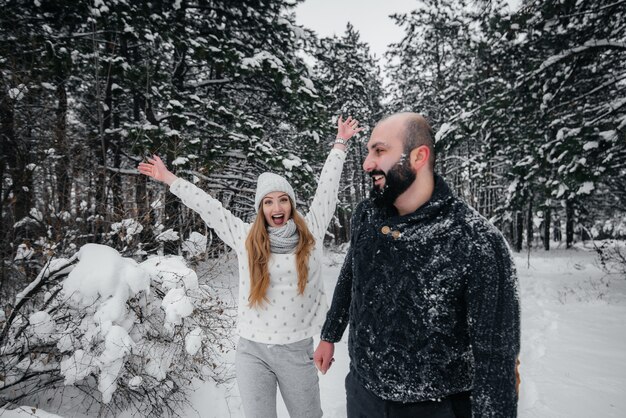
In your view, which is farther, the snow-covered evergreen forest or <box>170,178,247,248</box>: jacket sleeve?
the snow-covered evergreen forest

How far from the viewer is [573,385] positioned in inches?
148

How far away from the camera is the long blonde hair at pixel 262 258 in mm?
2354

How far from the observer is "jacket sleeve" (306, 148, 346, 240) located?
9.07 feet

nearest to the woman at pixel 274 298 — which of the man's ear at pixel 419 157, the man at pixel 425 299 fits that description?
the man at pixel 425 299

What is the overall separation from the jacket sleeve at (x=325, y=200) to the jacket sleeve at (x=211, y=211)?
62cm

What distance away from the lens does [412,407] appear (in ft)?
5.05

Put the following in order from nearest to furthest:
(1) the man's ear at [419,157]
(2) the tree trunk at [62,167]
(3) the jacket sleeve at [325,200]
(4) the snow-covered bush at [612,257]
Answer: (1) the man's ear at [419,157], (3) the jacket sleeve at [325,200], (2) the tree trunk at [62,167], (4) the snow-covered bush at [612,257]

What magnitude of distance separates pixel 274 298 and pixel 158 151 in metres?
5.28

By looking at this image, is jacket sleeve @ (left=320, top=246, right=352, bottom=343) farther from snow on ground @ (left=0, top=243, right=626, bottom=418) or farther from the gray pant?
snow on ground @ (left=0, top=243, right=626, bottom=418)

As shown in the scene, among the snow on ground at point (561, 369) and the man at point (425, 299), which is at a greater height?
the man at point (425, 299)

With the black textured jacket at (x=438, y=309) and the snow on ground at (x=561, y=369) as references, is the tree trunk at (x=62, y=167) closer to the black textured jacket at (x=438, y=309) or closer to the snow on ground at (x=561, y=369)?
the snow on ground at (x=561, y=369)

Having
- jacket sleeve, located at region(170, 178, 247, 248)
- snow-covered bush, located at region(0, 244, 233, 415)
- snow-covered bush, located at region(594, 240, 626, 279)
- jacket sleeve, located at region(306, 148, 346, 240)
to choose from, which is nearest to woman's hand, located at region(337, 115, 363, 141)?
jacket sleeve, located at region(306, 148, 346, 240)

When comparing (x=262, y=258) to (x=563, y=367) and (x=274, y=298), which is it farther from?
(x=563, y=367)

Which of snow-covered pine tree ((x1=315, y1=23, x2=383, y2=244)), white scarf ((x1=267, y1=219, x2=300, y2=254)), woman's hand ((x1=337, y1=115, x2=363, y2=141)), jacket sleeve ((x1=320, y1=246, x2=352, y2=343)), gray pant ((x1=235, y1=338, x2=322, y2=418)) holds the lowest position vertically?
gray pant ((x1=235, y1=338, x2=322, y2=418))
